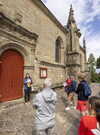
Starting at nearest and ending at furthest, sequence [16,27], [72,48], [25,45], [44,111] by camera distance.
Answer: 1. [44,111]
2. [16,27]
3. [25,45]
4. [72,48]

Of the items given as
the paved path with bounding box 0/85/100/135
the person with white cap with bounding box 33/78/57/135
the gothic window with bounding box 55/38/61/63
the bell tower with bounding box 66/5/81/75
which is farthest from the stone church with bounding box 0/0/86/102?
the person with white cap with bounding box 33/78/57/135

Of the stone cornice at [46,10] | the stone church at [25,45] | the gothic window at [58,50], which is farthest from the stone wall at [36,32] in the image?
the gothic window at [58,50]

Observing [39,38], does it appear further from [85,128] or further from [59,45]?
[85,128]

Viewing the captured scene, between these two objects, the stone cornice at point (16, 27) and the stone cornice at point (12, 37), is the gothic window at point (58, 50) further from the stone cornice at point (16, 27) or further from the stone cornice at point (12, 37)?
the stone cornice at point (12, 37)

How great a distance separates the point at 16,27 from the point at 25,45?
3.77 feet

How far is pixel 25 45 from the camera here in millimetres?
6680

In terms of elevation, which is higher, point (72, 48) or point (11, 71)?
point (72, 48)

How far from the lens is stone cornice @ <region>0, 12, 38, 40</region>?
17.3ft

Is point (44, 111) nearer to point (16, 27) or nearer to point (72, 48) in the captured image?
point (16, 27)

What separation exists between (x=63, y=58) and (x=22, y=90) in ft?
21.3

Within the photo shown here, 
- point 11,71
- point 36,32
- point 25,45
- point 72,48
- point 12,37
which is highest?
point 36,32

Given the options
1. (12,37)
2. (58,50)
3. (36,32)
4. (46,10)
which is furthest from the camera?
(58,50)

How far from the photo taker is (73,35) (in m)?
12.1

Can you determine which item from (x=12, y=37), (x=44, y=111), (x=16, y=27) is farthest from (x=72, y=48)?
(x=44, y=111)
